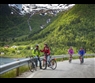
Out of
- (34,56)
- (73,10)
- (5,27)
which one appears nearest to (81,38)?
(73,10)

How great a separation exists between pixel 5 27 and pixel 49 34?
161 ft

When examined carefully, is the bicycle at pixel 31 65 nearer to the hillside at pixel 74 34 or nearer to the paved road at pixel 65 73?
the paved road at pixel 65 73

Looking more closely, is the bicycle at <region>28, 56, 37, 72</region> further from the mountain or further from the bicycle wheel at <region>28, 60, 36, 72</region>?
the mountain

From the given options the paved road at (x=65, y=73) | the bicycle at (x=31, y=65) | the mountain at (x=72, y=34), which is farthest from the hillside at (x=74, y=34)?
the bicycle at (x=31, y=65)

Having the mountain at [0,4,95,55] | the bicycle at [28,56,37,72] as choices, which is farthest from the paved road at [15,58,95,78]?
the mountain at [0,4,95,55]

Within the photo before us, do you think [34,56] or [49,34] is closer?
[34,56]

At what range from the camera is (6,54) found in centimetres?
8562

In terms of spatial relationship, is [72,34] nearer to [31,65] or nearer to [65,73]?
[31,65]

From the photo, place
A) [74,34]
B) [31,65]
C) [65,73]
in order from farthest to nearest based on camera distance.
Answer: [74,34] < [31,65] < [65,73]

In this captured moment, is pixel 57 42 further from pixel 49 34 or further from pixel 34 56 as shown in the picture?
pixel 34 56

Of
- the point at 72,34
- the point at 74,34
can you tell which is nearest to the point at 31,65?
the point at 72,34

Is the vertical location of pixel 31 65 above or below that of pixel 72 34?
below

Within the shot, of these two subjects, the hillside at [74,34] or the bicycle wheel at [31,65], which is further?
the hillside at [74,34]

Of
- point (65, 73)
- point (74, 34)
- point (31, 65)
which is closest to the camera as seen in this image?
point (65, 73)
